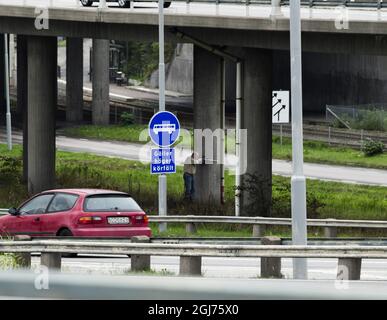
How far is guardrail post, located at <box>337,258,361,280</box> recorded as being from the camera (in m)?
15.1

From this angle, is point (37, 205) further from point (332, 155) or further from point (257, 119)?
point (332, 155)

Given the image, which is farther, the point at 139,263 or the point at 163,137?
the point at 163,137

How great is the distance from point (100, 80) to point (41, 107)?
1319 inches

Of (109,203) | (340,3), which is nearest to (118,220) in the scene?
(109,203)

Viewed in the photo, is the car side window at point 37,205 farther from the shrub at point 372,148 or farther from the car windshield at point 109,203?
the shrub at point 372,148

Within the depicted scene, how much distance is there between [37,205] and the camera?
2275 centimetres

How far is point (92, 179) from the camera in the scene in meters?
44.4

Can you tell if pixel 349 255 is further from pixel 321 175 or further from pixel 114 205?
pixel 321 175

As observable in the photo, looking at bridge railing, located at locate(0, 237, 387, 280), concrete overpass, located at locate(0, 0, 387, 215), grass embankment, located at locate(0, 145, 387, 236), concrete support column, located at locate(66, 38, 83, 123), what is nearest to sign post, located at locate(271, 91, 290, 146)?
grass embankment, located at locate(0, 145, 387, 236)

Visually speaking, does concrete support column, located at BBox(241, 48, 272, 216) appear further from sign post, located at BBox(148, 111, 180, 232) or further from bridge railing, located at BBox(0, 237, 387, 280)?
bridge railing, located at BBox(0, 237, 387, 280)

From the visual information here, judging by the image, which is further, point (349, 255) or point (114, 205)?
point (114, 205)

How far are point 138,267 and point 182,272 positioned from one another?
159 cm

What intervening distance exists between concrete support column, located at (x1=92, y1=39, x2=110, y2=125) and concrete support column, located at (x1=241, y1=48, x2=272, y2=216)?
129 feet
